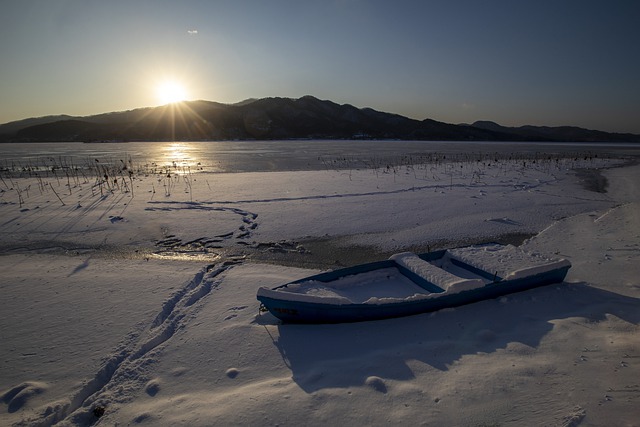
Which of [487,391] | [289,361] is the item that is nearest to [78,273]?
[289,361]

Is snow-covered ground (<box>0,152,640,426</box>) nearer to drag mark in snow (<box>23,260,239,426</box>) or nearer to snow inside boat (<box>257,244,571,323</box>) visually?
drag mark in snow (<box>23,260,239,426</box>)

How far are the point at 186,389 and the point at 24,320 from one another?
4.08m

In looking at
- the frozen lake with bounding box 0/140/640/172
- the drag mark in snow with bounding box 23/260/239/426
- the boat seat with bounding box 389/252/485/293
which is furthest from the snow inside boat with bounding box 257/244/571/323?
the frozen lake with bounding box 0/140/640/172

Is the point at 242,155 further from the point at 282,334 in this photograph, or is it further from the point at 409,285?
the point at 282,334

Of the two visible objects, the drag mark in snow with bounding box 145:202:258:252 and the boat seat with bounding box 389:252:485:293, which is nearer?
the boat seat with bounding box 389:252:485:293

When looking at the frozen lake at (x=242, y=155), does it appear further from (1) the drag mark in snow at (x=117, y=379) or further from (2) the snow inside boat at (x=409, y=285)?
(1) the drag mark in snow at (x=117, y=379)

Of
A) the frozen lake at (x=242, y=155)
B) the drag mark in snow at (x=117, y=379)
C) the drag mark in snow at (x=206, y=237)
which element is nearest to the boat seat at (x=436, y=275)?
the drag mark in snow at (x=117, y=379)

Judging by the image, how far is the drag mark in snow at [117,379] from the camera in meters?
4.19

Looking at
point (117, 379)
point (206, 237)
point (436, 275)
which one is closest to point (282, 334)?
point (117, 379)

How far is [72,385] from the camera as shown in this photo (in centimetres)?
463

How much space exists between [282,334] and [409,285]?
10.2 ft

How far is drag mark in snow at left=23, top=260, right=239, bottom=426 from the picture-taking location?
13.7 feet

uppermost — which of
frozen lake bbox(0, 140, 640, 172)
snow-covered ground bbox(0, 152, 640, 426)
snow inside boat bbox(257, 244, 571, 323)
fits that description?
frozen lake bbox(0, 140, 640, 172)

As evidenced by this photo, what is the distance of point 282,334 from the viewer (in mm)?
5730
